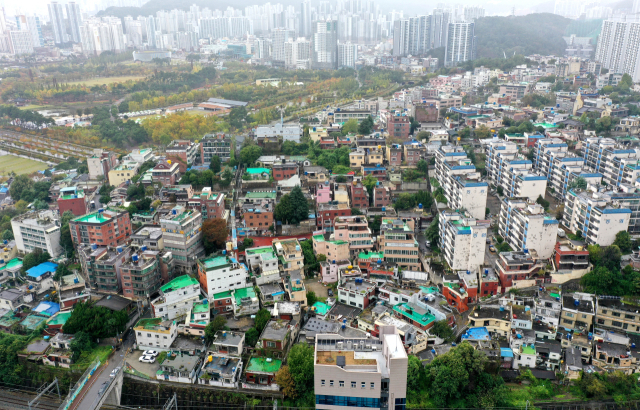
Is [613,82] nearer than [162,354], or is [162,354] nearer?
[162,354]

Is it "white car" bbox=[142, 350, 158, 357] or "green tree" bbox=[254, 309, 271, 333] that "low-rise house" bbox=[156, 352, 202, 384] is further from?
"green tree" bbox=[254, 309, 271, 333]

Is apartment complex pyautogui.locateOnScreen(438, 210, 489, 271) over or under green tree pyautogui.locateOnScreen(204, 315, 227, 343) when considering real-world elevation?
over

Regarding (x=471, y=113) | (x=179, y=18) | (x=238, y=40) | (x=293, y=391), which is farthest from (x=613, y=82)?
(x=179, y=18)

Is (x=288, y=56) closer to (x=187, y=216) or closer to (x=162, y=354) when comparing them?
(x=187, y=216)

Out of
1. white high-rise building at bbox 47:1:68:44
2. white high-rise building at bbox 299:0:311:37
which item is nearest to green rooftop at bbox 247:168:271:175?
white high-rise building at bbox 47:1:68:44

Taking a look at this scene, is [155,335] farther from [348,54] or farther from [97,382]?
[348,54]

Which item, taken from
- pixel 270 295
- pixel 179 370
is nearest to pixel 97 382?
pixel 179 370
